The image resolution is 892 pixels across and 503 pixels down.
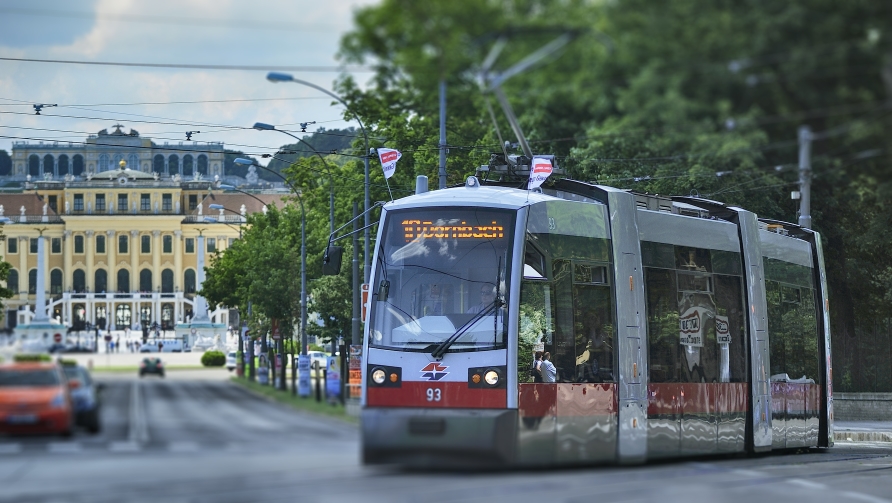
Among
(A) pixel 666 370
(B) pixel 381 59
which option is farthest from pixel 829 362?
(B) pixel 381 59

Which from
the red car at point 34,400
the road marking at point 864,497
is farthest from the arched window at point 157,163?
the road marking at point 864,497

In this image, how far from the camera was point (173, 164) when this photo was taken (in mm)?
9023

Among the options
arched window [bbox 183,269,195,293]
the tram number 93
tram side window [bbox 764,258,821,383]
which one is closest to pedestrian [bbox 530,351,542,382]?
the tram number 93

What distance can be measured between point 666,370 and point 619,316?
1.60 metres

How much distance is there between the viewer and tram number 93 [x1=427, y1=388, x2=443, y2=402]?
11.6 meters

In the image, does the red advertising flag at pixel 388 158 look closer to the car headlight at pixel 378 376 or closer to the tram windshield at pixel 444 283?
the tram windshield at pixel 444 283

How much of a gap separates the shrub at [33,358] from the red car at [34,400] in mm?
72

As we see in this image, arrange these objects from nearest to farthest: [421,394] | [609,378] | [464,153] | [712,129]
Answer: [712,129], [421,394], [609,378], [464,153]

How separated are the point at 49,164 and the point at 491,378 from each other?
4.84 meters

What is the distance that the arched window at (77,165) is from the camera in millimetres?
8672

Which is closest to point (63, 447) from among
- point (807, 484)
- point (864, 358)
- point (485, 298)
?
point (485, 298)

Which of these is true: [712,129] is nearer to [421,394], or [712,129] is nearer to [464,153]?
[421,394]

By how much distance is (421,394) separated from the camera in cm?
1160

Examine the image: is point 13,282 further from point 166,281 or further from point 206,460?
point 166,281
